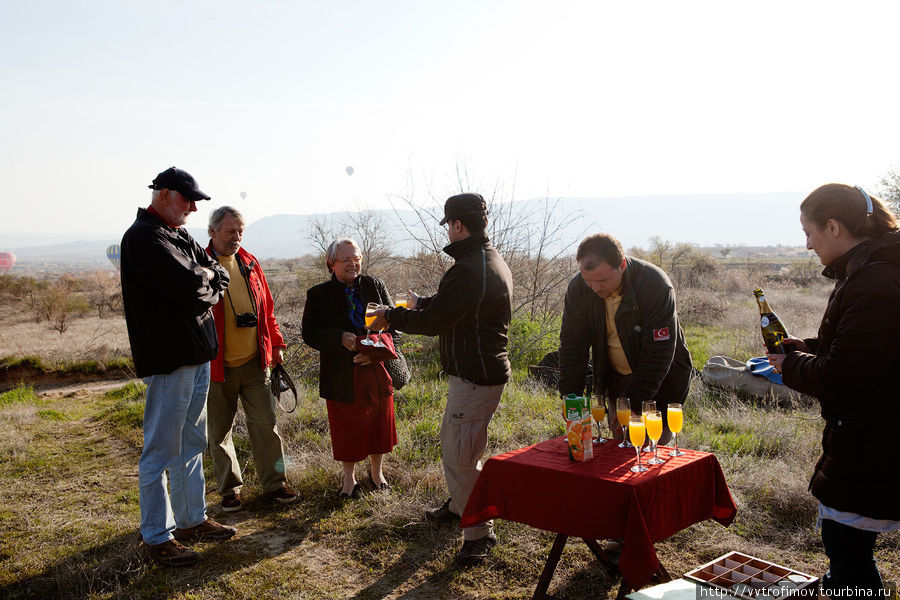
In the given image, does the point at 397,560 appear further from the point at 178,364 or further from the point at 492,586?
the point at 178,364

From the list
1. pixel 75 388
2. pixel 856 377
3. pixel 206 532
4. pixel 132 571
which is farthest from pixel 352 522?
pixel 75 388

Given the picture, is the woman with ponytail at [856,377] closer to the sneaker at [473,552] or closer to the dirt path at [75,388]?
the sneaker at [473,552]

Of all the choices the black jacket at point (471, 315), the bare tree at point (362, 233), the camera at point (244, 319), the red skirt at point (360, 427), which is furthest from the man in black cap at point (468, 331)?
the bare tree at point (362, 233)

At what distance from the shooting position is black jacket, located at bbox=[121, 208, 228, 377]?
11.9 feet

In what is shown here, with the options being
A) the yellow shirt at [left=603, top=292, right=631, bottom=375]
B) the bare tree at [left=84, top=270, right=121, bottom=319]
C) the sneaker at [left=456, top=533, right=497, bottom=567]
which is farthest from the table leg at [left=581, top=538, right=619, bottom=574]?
the bare tree at [left=84, top=270, right=121, bottom=319]

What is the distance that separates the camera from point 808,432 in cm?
574

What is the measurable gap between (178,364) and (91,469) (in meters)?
3.39

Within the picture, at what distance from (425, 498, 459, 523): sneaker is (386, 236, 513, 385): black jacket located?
1179mm

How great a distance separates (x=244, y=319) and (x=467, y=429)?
1947mm

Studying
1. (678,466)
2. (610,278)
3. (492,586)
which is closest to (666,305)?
(610,278)

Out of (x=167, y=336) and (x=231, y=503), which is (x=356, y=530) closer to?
(x=231, y=503)

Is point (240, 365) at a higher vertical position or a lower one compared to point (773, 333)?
lower

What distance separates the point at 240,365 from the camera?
481cm

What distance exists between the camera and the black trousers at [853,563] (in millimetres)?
2352
